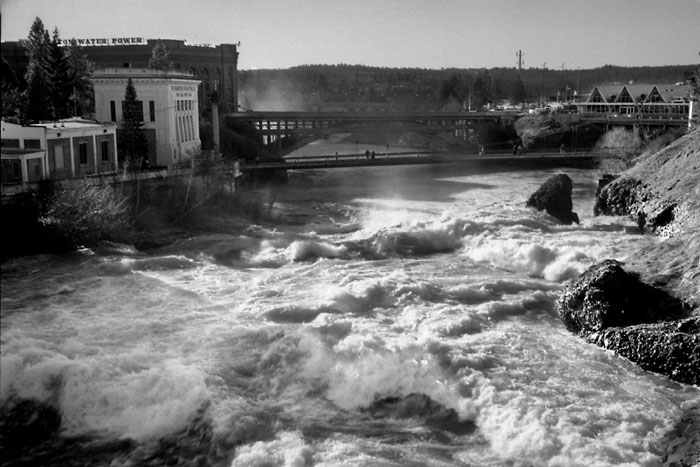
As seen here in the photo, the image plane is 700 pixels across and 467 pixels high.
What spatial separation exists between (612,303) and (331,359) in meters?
5.79

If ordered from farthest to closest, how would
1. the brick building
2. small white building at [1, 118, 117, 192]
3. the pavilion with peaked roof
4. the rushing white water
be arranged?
the pavilion with peaked roof, the brick building, small white building at [1, 118, 117, 192], the rushing white water

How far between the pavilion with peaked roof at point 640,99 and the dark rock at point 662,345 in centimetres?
5955

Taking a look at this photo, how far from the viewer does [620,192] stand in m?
31.0

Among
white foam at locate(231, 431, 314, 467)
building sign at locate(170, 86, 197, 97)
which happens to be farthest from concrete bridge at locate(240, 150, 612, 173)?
white foam at locate(231, 431, 314, 467)

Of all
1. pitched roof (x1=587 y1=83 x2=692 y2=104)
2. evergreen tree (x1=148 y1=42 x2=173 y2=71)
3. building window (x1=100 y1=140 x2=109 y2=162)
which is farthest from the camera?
pitched roof (x1=587 y1=83 x2=692 y2=104)

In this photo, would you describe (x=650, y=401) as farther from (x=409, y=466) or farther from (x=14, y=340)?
(x=14, y=340)

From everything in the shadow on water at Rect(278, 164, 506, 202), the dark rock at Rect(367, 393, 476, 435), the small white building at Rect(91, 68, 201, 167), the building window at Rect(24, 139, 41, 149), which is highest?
the small white building at Rect(91, 68, 201, 167)

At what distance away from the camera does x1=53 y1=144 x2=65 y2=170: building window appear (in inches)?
1208

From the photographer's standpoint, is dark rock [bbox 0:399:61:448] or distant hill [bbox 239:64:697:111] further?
distant hill [bbox 239:64:697:111]

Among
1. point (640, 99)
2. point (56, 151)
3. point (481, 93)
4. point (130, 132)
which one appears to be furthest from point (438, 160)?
point (481, 93)

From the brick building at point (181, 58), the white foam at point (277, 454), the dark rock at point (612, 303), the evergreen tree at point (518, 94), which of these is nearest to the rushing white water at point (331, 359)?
the white foam at point (277, 454)

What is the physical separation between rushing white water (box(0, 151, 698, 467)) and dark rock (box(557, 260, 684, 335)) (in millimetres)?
537

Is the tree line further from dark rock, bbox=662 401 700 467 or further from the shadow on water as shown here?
dark rock, bbox=662 401 700 467

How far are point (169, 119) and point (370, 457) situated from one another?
30.2 metres
